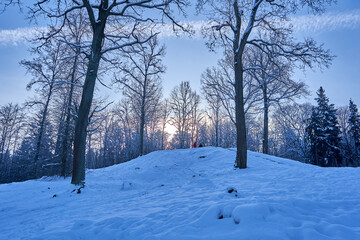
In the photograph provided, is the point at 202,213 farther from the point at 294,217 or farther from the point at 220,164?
the point at 220,164

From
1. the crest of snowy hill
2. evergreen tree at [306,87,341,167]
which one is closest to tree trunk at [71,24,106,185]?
the crest of snowy hill

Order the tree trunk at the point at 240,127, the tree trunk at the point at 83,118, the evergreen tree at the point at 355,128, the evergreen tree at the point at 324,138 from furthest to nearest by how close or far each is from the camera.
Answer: the evergreen tree at the point at 355,128 → the evergreen tree at the point at 324,138 → the tree trunk at the point at 240,127 → the tree trunk at the point at 83,118

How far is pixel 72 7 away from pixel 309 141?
29240mm

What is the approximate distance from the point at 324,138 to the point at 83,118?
2675cm

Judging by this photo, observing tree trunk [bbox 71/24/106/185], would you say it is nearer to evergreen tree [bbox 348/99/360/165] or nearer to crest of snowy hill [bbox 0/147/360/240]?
crest of snowy hill [bbox 0/147/360/240]

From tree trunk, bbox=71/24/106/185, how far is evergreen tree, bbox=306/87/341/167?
26.3 meters

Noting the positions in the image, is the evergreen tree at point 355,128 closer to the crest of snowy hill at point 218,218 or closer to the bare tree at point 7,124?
the crest of snowy hill at point 218,218

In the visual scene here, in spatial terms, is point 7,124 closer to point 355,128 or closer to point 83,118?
point 83,118

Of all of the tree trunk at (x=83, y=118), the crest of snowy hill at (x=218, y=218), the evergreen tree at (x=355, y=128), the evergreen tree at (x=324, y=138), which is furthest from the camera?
the evergreen tree at (x=355, y=128)

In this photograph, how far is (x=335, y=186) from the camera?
13.9 ft

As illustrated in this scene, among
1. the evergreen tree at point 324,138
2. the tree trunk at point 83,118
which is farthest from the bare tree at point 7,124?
the evergreen tree at point 324,138

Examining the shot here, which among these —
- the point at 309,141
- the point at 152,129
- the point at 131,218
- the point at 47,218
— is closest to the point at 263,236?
the point at 131,218

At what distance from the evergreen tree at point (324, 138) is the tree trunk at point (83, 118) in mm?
26289

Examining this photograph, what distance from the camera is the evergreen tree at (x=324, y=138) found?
22.1m
